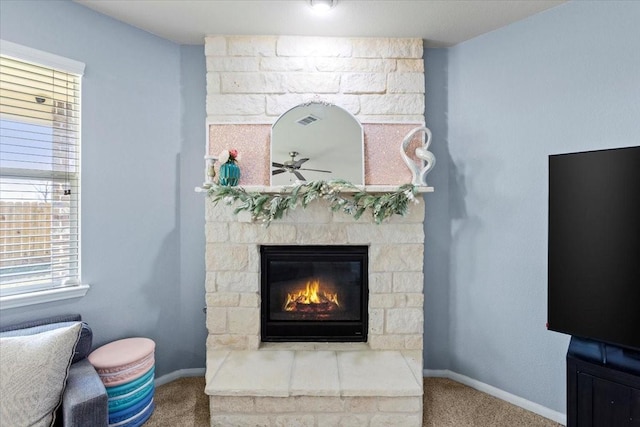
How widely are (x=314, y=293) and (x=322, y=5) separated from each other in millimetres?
1952

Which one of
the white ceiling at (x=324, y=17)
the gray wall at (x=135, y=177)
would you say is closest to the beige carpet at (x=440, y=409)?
the gray wall at (x=135, y=177)

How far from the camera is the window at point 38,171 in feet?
5.88

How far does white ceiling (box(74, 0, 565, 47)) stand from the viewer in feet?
6.49

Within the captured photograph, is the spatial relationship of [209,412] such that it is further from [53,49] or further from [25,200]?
[53,49]

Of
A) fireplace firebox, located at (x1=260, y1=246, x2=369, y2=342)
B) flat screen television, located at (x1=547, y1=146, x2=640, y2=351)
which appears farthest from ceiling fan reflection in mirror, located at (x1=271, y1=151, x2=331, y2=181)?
flat screen television, located at (x1=547, y1=146, x2=640, y2=351)

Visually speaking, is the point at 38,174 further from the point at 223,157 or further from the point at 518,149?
the point at 518,149

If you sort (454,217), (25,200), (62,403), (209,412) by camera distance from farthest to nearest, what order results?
1. (454,217)
2. (209,412)
3. (25,200)
4. (62,403)

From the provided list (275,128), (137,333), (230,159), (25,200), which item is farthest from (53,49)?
(137,333)

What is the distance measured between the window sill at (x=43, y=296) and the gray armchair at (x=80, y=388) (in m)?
0.11

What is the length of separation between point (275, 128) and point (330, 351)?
1.65 metres

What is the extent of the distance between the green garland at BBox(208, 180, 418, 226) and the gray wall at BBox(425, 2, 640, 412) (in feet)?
1.73

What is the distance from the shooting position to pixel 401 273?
238cm

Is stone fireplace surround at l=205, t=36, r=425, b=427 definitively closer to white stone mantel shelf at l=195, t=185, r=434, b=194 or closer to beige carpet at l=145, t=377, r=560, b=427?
white stone mantel shelf at l=195, t=185, r=434, b=194

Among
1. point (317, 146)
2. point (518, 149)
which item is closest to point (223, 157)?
point (317, 146)
